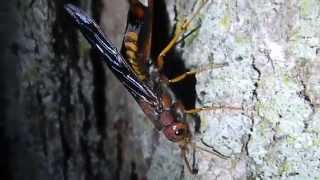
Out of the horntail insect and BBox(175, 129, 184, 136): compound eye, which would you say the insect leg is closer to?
the horntail insect

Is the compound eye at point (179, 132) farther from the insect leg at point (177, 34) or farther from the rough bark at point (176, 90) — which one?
the insect leg at point (177, 34)

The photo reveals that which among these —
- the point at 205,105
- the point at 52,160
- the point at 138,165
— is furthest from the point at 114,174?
the point at 205,105

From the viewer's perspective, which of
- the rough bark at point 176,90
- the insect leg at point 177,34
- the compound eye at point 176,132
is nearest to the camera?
the rough bark at point 176,90

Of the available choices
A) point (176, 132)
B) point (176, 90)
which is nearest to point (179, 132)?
point (176, 132)

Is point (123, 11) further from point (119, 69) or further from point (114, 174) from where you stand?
point (114, 174)

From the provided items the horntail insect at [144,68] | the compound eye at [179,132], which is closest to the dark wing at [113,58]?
the horntail insect at [144,68]

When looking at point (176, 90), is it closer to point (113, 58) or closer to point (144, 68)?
point (144, 68)

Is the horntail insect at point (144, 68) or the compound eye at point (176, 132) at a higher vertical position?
the horntail insect at point (144, 68)

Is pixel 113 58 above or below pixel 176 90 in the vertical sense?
above
